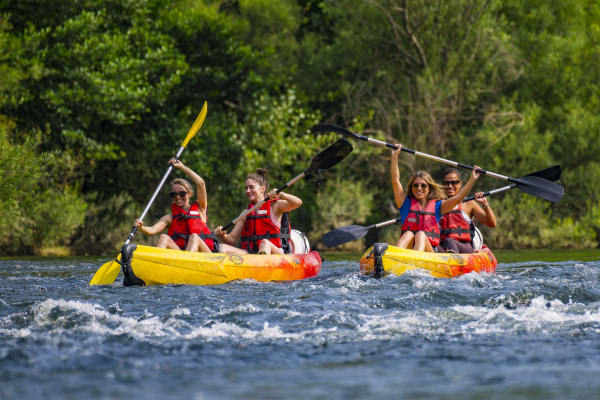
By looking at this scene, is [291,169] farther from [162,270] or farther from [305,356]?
[305,356]

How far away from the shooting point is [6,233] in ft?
45.3

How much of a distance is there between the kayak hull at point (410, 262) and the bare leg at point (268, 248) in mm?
985

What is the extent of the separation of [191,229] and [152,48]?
386 inches

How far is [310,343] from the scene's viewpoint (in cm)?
452

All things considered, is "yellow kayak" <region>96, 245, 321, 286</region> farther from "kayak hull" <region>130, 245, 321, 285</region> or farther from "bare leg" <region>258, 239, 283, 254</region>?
"bare leg" <region>258, 239, 283, 254</region>

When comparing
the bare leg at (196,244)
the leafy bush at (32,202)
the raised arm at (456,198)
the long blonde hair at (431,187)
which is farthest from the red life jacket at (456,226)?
the leafy bush at (32,202)

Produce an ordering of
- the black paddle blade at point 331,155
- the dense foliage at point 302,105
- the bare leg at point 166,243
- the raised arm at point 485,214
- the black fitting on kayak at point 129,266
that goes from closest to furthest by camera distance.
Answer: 1. the black fitting on kayak at point 129,266
2. the bare leg at point 166,243
3. the raised arm at point 485,214
4. the black paddle blade at point 331,155
5. the dense foliage at point 302,105

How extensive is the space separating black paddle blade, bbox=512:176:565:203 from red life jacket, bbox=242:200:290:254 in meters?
3.12

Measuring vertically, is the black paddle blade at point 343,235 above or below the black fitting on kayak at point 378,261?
above

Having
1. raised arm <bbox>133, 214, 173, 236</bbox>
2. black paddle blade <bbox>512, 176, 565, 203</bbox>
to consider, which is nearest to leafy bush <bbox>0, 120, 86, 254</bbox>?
raised arm <bbox>133, 214, 173, 236</bbox>

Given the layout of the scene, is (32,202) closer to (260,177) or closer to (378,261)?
(260,177)

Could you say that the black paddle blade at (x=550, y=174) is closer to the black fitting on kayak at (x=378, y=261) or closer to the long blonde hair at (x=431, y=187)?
the long blonde hair at (x=431, y=187)

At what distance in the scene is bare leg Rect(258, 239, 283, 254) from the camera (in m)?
8.14

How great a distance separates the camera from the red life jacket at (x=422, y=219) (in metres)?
8.11
